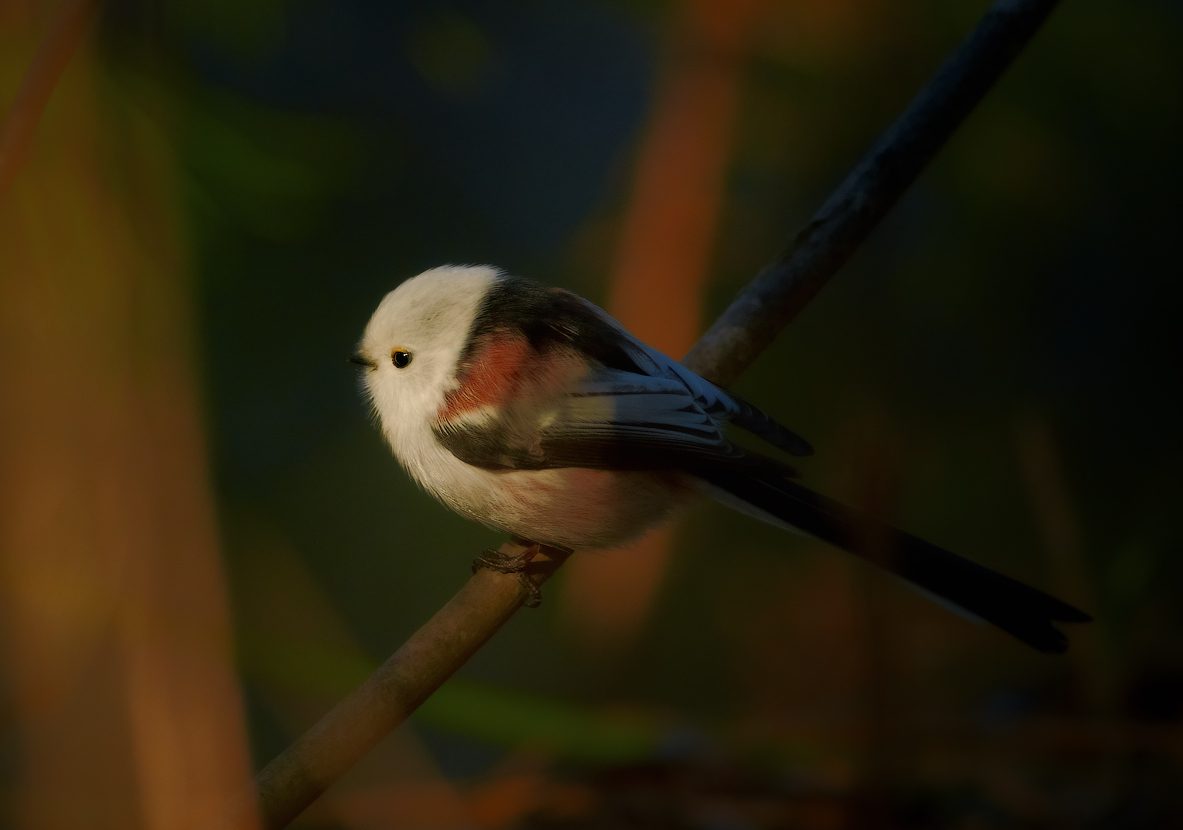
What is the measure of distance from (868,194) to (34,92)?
2.83 ft

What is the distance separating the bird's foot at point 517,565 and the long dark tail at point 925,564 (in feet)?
0.78

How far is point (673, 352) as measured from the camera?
154 cm

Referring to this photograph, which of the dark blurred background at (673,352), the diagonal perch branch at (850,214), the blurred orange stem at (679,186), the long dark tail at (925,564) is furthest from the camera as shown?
the blurred orange stem at (679,186)

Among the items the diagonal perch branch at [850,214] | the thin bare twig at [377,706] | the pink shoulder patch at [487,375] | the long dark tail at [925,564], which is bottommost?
the thin bare twig at [377,706]

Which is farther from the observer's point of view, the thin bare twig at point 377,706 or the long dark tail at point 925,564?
the long dark tail at point 925,564

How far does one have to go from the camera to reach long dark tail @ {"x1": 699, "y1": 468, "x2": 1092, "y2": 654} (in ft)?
3.02

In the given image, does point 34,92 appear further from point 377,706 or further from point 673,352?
point 673,352

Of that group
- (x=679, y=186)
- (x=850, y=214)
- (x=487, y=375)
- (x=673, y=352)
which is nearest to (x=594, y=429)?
(x=487, y=375)

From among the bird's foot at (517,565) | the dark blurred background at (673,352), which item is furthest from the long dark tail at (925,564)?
the bird's foot at (517,565)

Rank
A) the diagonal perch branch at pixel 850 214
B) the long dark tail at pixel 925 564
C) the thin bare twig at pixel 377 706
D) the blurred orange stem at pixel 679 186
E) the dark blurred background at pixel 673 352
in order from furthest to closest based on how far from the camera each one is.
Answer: the blurred orange stem at pixel 679 186, the dark blurred background at pixel 673 352, the diagonal perch branch at pixel 850 214, the long dark tail at pixel 925 564, the thin bare twig at pixel 377 706

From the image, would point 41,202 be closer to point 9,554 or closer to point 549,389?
point 9,554

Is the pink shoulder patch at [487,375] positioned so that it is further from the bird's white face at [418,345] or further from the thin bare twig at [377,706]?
the thin bare twig at [377,706]

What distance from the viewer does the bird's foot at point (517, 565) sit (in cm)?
97

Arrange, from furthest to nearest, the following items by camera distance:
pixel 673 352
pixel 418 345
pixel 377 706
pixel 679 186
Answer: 1. pixel 679 186
2. pixel 673 352
3. pixel 418 345
4. pixel 377 706
